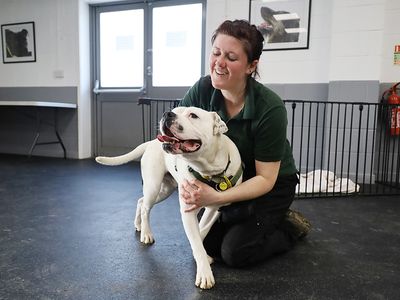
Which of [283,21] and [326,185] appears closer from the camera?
[326,185]

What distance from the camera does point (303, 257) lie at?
1586 millimetres

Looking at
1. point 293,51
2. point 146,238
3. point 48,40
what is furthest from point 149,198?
point 48,40

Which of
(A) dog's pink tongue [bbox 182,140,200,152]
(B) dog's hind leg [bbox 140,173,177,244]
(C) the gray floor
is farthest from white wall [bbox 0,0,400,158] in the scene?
(A) dog's pink tongue [bbox 182,140,200,152]

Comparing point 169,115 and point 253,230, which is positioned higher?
point 169,115

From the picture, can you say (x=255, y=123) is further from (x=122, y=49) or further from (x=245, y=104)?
(x=122, y=49)

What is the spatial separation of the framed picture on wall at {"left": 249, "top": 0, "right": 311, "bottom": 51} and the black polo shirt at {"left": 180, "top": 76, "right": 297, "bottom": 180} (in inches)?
92.0

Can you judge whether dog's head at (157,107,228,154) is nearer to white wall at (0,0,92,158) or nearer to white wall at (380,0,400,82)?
white wall at (380,0,400,82)

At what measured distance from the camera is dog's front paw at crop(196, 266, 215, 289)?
1.27 metres

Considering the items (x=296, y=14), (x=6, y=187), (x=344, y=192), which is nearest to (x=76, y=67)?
(x=6, y=187)

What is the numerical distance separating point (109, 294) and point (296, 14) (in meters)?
3.30

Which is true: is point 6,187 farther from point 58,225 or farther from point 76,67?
point 76,67

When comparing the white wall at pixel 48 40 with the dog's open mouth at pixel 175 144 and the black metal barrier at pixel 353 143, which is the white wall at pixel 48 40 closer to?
the black metal barrier at pixel 353 143

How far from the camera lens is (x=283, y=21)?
141 inches

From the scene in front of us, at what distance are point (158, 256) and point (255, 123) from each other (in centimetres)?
75
